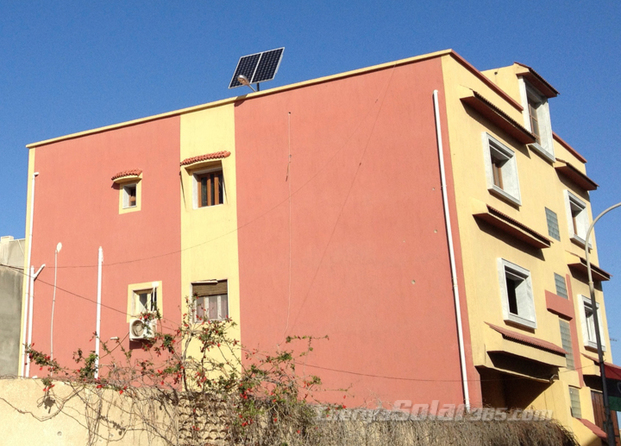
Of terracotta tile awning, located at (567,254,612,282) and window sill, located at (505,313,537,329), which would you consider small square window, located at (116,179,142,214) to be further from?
terracotta tile awning, located at (567,254,612,282)

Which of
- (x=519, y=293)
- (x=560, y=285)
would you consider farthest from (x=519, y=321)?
(x=560, y=285)

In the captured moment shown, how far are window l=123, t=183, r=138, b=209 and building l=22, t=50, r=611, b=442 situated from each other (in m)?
0.06

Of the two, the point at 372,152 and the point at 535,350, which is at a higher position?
the point at 372,152

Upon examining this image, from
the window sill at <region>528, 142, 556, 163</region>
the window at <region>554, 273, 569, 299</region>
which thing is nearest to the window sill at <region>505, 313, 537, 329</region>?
the window at <region>554, 273, 569, 299</region>

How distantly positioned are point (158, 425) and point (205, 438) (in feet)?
2.78

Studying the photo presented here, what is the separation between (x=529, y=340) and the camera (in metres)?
18.6

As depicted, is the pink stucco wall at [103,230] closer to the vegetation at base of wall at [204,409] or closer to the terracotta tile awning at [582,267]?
the vegetation at base of wall at [204,409]

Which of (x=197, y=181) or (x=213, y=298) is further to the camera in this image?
(x=197, y=181)

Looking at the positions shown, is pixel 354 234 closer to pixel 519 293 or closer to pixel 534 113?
pixel 519 293

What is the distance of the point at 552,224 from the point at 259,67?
949cm

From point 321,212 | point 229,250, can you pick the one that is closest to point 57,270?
point 229,250

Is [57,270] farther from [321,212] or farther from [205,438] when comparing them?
[205,438]

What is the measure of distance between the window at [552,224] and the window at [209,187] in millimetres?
9299

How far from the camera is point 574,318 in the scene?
2311cm
